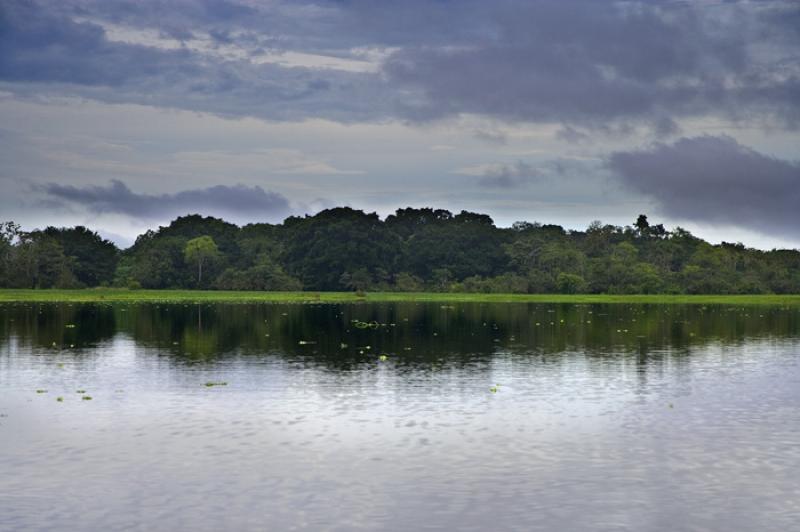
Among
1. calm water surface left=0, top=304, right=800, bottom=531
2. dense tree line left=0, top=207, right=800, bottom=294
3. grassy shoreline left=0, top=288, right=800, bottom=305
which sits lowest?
calm water surface left=0, top=304, right=800, bottom=531

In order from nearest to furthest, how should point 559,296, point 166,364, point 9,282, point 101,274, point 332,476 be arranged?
point 332,476 → point 166,364 → point 559,296 → point 9,282 → point 101,274

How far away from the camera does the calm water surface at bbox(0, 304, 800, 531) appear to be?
19234 mm

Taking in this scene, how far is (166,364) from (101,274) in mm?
160478

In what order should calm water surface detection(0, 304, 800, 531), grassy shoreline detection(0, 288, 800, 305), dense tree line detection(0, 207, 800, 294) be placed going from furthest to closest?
dense tree line detection(0, 207, 800, 294), grassy shoreline detection(0, 288, 800, 305), calm water surface detection(0, 304, 800, 531)

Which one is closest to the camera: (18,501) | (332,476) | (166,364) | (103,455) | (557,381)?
(18,501)

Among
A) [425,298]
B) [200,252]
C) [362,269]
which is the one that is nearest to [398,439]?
[425,298]

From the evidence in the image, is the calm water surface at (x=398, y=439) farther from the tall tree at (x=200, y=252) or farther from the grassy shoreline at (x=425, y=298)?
the tall tree at (x=200, y=252)

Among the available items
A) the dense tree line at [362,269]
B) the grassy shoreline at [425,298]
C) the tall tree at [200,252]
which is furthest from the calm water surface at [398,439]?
the tall tree at [200,252]

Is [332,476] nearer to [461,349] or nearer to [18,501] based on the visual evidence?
[18,501]

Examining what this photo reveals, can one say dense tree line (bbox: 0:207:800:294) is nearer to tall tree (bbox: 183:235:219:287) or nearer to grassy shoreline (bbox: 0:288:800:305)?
tall tree (bbox: 183:235:219:287)

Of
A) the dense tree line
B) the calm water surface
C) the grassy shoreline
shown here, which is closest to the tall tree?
the dense tree line

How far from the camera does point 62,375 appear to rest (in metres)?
41.2

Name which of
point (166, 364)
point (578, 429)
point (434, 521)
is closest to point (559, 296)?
point (166, 364)

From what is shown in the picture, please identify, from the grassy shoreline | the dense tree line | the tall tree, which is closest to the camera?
the grassy shoreline
